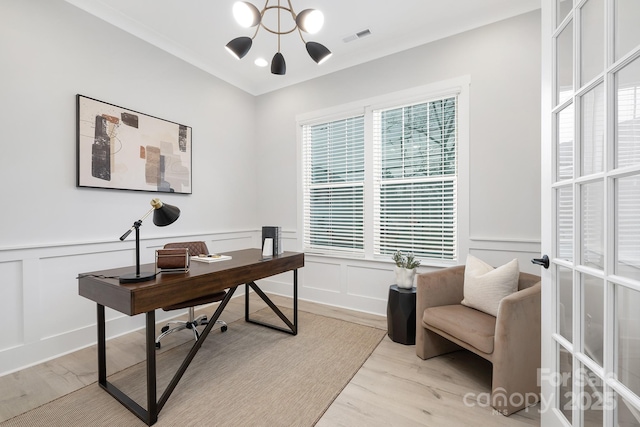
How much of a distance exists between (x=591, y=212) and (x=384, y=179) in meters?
2.26

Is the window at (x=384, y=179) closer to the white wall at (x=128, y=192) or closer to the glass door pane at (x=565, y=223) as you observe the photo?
the white wall at (x=128, y=192)

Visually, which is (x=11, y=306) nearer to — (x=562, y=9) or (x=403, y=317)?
(x=403, y=317)

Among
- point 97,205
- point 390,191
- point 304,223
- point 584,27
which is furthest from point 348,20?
point 97,205

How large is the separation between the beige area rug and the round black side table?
218mm

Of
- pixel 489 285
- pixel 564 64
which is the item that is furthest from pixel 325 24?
pixel 489 285

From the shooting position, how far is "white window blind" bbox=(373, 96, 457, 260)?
292 centimetres

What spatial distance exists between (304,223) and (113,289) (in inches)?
100

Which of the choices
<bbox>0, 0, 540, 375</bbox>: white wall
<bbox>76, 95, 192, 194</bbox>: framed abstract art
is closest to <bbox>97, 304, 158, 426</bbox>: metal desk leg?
<bbox>0, 0, 540, 375</bbox>: white wall

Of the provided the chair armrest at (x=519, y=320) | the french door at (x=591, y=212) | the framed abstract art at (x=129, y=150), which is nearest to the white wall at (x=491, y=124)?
the chair armrest at (x=519, y=320)

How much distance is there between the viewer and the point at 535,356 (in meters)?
1.77

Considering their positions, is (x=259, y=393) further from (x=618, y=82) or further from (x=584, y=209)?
(x=618, y=82)

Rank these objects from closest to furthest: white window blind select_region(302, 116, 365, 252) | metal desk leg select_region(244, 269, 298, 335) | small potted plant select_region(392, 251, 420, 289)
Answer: metal desk leg select_region(244, 269, 298, 335)
small potted plant select_region(392, 251, 420, 289)
white window blind select_region(302, 116, 365, 252)

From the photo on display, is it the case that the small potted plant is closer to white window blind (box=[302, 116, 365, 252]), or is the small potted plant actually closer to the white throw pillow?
the white throw pillow

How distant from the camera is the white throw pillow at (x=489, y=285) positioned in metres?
2.03
